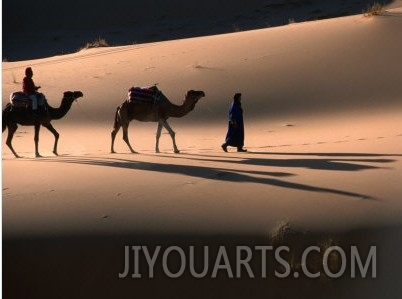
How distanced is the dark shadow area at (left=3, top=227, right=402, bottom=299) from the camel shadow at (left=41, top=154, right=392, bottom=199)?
4.23 feet

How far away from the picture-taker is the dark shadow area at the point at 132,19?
4159 centimetres

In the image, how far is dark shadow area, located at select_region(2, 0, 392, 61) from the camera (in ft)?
136

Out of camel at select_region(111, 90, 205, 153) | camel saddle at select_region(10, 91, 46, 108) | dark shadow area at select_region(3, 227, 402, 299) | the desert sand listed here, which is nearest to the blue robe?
the desert sand

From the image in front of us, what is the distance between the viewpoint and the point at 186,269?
269 inches

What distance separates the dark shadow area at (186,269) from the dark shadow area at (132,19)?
3261 cm

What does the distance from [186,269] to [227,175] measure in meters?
2.72

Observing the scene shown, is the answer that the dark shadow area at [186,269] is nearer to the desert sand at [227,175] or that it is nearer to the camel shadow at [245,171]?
the desert sand at [227,175]

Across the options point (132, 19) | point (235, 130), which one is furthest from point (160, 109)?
point (132, 19)

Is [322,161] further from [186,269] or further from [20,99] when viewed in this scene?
[20,99]

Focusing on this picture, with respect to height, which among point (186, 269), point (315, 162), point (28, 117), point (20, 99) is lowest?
point (186, 269)

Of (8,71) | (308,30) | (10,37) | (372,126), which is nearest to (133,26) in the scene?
(10,37)

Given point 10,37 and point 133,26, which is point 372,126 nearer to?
point 133,26

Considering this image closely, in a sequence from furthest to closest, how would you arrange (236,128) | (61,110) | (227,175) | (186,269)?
(61,110)
(236,128)
(227,175)
(186,269)

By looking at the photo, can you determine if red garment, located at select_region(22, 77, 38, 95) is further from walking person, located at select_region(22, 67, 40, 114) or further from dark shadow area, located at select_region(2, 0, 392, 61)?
dark shadow area, located at select_region(2, 0, 392, 61)
